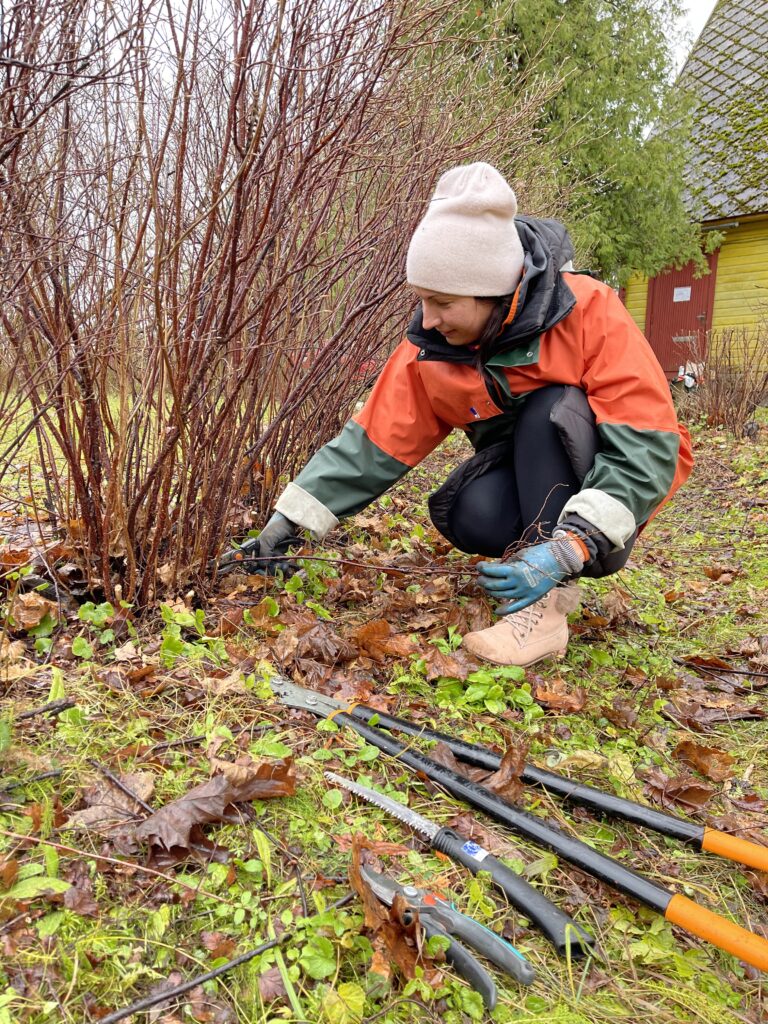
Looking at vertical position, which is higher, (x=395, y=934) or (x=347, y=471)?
(x=347, y=471)

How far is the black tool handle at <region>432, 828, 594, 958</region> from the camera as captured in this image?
126 centimetres

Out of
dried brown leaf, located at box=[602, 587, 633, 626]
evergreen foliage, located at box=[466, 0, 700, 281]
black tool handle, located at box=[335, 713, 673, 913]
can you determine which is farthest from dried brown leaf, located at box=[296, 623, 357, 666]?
evergreen foliage, located at box=[466, 0, 700, 281]

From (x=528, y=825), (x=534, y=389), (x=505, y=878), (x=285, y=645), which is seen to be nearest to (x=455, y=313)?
(x=534, y=389)

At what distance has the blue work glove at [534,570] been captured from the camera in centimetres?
215

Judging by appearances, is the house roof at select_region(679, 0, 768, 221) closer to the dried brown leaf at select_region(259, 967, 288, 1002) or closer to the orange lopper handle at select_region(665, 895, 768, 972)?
the orange lopper handle at select_region(665, 895, 768, 972)

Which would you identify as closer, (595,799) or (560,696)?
(595,799)

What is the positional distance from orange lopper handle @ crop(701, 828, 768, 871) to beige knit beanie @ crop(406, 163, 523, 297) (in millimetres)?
1498

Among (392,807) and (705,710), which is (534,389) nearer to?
(705,710)

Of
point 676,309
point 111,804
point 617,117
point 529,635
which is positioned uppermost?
point 617,117

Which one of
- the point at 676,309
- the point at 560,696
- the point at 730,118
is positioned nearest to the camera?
the point at 560,696

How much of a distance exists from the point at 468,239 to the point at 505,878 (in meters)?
1.62

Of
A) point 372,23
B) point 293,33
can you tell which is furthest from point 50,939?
point 372,23

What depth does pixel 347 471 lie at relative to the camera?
2490 mm

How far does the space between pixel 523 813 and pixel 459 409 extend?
1.39 meters
